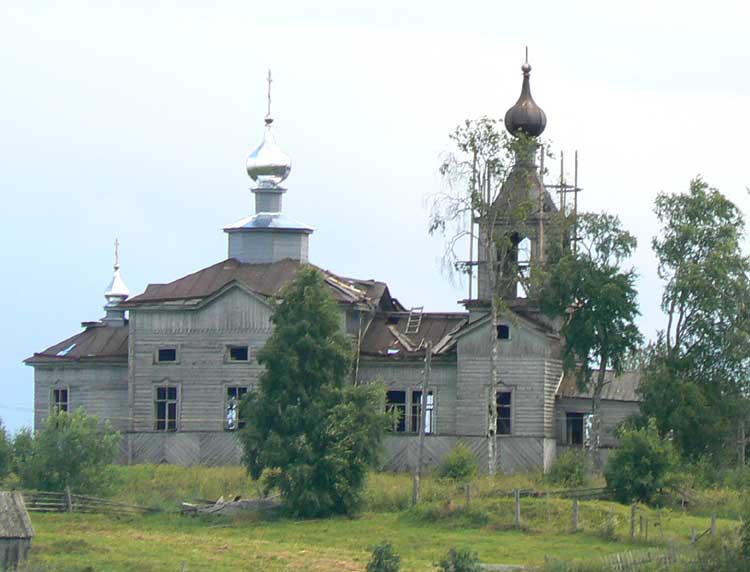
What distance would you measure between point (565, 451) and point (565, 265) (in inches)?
208

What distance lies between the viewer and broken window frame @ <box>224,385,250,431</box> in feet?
221

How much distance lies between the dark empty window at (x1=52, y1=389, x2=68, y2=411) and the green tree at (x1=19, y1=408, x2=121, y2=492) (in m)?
9.40

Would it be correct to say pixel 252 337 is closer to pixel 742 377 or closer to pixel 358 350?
pixel 358 350

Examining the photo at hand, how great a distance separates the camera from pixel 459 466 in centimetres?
6359

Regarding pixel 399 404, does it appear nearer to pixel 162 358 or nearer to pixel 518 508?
pixel 162 358

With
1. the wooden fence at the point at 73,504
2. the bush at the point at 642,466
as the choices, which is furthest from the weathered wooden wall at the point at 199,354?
the bush at the point at 642,466

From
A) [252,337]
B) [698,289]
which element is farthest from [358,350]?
[698,289]

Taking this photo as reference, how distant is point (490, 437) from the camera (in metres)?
64.6

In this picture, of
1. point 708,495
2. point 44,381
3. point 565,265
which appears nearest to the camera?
point 708,495

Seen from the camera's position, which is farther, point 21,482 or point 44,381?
point 44,381

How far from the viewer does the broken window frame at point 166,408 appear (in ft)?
222

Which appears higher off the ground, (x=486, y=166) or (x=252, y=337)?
(x=486, y=166)

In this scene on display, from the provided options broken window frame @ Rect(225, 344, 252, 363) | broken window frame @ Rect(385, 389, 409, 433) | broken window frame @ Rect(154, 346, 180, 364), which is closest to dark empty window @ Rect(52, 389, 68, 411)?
broken window frame @ Rect(154, 346, 180, 364)

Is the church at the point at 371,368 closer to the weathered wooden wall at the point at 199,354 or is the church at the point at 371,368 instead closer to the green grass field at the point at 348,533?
the weathered wooden wall at the point at 199,354
